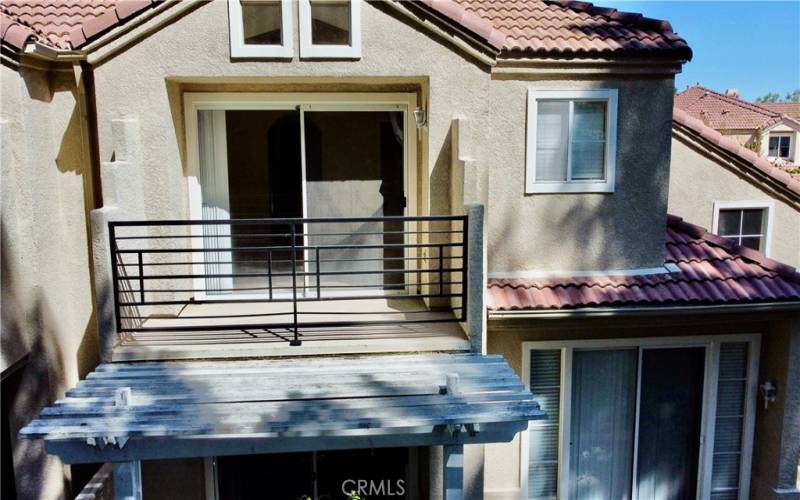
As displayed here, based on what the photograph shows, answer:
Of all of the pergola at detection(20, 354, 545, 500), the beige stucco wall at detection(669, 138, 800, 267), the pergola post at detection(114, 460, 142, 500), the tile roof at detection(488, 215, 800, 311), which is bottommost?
the pergola post at detection(114, 460, 142, 500)

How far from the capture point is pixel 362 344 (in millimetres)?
6480

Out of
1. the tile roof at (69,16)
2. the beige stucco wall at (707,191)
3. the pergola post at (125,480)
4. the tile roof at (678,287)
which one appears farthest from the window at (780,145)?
the pergola post at (125,480)

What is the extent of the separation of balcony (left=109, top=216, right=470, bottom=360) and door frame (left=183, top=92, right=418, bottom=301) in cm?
27

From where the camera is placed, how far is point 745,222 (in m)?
12.8

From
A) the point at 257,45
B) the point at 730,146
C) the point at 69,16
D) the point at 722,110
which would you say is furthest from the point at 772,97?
the point at 69,16

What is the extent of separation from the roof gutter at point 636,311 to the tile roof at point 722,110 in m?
23.9

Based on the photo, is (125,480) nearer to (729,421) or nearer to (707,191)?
(729,421)

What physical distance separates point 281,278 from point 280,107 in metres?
2.44

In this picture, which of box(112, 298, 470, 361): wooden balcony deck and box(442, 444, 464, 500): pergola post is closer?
box(442, 444, 464, 500): pergola post

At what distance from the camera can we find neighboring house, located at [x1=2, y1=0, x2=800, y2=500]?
6.25 meters

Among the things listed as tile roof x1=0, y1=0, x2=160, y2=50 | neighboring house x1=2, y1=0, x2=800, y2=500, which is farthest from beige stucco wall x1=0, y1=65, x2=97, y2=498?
tile roof x1=0, y1=0, x2=160, y2=50

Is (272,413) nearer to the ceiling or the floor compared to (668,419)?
nearer to the ceiling

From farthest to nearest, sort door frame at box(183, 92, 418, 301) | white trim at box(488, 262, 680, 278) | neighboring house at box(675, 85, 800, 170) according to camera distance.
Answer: neighboring house at box(675, 85, 800, 170) < white trim at box(488, 262, 680, 278) < door frame at box(183, 92, 418, 301)

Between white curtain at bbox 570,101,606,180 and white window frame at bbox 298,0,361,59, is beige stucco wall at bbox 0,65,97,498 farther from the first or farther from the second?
white curtain at bbox 570,101,606,180
